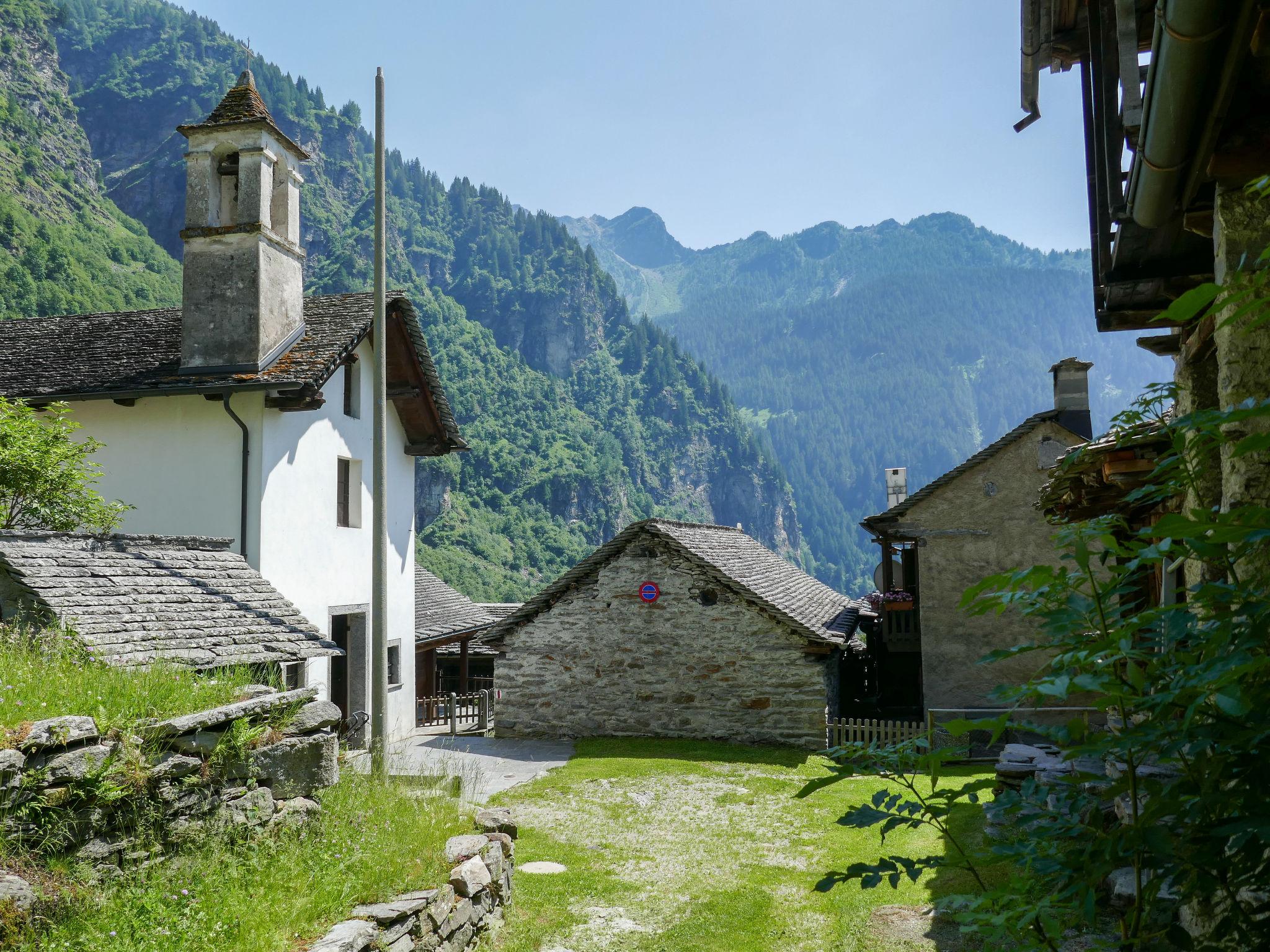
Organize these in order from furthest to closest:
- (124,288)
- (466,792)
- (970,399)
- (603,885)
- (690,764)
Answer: (970,399)
(124,288)
(690,764)
(466,792)
(603,885)

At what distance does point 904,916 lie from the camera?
8.52 meters

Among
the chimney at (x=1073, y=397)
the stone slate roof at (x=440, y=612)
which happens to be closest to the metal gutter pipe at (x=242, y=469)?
the stone slate roof at (x=440, y=612)

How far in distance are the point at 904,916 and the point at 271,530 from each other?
10.3 m

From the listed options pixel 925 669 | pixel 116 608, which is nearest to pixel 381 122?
pixel 116 608

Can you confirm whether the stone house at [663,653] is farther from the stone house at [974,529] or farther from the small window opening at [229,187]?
the small window opening at [229,187]

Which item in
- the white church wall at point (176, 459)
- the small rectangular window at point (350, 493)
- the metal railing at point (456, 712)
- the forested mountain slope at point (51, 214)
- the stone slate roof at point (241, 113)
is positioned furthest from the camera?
the forested mountain slope at point (51, 214)

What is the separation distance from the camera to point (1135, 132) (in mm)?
5219

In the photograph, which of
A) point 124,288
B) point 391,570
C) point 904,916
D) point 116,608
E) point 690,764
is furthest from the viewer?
point 124,288

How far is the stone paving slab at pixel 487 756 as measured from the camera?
14078 millimetres

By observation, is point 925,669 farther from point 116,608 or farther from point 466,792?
point 116,608

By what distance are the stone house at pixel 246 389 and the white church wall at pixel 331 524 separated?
35 mm

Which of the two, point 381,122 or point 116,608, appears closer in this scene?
point 116,608

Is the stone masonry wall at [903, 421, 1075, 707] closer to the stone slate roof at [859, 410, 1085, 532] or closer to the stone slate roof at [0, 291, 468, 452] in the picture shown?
the stone slate roof at [859, 410, 1085, 532]

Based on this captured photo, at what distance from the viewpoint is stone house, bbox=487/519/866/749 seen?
17609 mm
